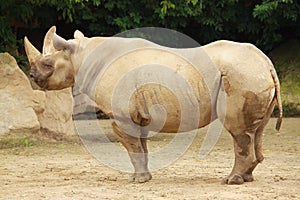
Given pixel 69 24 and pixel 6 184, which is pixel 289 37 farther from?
pixel 6 184

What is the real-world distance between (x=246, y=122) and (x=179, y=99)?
0.66 meters

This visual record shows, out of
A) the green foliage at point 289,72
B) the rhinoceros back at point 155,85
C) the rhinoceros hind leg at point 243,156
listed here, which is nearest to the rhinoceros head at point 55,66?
the rhinoceros back at point 155,85

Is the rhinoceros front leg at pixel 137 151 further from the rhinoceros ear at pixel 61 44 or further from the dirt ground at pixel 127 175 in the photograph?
the rhinoceros ear at pixel 61 44

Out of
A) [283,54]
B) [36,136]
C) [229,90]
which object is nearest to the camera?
[229,90]

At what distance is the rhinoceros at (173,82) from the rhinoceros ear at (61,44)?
10mm

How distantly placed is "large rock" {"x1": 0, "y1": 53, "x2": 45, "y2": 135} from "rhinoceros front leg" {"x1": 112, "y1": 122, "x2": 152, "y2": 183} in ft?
11.2

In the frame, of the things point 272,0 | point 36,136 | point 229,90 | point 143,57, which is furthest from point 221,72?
point 272,0

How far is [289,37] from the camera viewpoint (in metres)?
15.8

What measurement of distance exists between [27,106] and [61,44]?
11.0 ft

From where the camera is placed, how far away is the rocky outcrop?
Result: 9.87 m

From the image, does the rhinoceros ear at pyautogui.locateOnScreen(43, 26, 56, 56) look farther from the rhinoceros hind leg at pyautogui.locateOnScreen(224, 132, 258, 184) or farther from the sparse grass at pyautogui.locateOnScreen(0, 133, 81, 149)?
the sparse grass at pyautogui.locateOnScreen(0, 133, 81, 149)

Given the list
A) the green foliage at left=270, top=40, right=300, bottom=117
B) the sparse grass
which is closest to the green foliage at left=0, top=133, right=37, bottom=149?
the sparse grass

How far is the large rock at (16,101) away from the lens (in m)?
9.83

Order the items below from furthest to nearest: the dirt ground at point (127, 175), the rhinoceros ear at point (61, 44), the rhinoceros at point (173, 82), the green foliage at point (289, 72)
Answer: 1. the green foliage at point (289, 72)
2. the rhinoceros ear at point (61, 44)
3. the rhinoceros at point (173, 82)
4. the dirt ground at point (127, 175)
